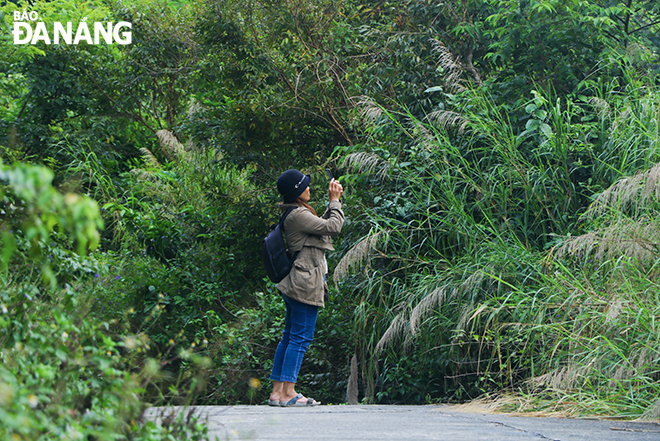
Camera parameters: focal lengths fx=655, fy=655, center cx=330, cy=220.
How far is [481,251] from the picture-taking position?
17.0ft

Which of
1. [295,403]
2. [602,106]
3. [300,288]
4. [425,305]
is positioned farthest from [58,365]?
[602,106]

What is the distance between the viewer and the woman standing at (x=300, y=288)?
470 centimetres

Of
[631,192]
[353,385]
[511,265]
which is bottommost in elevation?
[353,385]

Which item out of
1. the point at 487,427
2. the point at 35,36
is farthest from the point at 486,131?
the point at 35,36

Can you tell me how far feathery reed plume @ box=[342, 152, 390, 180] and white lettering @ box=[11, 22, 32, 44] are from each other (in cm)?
950

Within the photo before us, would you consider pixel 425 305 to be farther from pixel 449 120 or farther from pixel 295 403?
pixel 449 120

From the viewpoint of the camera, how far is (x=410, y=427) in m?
3.43

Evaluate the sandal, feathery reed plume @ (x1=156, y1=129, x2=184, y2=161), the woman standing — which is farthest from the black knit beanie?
feathery reed plume @ (x1=156, y1=129, x2=184, y2=161)

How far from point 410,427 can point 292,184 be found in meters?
2.14

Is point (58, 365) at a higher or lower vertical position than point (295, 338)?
lower

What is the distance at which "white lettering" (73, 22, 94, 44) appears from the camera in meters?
13.2

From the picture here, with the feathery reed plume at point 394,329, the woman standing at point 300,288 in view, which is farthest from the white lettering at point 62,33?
the feathery reed plume at point 394,329

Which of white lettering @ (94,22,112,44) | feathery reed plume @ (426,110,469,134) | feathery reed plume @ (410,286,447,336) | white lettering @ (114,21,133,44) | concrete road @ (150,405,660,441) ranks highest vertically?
white lettering @ (94,22,112,44)

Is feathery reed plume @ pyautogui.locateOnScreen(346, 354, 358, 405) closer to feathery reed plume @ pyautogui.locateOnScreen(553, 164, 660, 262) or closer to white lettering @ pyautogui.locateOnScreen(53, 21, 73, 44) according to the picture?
feathery reed plume @ pyautogui.locateOnScreen(553, 164, 660, 262)
